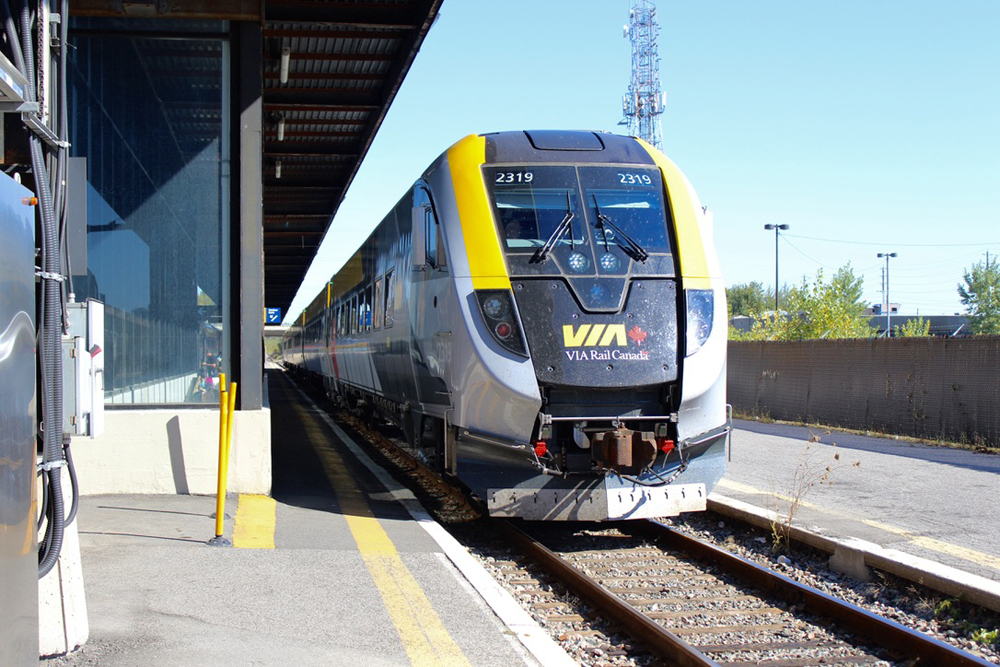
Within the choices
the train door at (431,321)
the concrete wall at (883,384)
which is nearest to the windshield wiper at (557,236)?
the train door at (431,321)

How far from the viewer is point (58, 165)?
14.8ft

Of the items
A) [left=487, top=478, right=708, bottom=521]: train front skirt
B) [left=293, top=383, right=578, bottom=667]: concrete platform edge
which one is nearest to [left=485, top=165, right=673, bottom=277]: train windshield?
[left=487, top=478, right=708, bottom=521]: train front skirt

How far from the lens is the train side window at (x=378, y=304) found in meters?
12.5

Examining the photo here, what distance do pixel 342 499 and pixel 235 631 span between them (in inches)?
179

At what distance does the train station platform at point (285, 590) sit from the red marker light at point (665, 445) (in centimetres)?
174

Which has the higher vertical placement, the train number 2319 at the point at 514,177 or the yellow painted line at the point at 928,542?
the train number 2319 at the point at 514,177

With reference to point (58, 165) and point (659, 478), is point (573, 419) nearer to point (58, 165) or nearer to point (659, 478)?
point (659, 478)

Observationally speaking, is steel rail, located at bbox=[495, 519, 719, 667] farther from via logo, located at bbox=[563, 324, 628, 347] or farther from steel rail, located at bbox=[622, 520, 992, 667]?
via logo, located at bbox=[563, 324, 628, 347]

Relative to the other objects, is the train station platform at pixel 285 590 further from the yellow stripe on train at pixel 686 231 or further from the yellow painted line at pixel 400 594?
the yellow stripe on train at pixel 686 231

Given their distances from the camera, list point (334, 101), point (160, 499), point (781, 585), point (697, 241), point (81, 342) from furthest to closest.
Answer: point (334, 101), point (160, 499), point (697, 241), point (781, 585), point (81, 342)

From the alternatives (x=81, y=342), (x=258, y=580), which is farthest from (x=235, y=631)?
(x=81, y=342)

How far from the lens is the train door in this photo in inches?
320

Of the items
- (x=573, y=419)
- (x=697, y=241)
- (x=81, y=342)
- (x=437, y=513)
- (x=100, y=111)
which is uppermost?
(x=100, y=111)

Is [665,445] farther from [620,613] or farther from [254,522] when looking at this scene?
[254,522]
